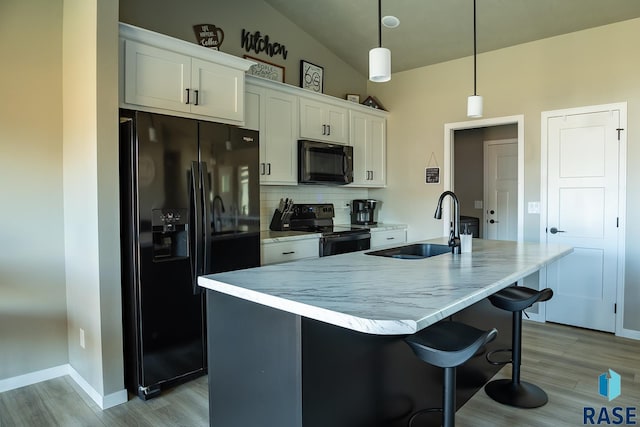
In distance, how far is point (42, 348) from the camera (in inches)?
112

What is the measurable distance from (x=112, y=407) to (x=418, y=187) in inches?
148

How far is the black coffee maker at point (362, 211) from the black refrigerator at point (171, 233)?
7.82 feet

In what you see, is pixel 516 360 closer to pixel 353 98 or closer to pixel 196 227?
pixel 196 227

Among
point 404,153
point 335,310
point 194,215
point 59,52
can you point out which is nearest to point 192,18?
point 59,52

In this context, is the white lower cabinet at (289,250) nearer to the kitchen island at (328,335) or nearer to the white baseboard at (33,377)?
the kitchen island at (328,335)

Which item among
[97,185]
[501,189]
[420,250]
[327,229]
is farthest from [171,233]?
[501,189]

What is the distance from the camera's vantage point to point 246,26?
157 inches

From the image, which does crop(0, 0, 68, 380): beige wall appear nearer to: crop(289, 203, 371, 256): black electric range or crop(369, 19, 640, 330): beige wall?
crop(289, 203, 371, 256): black electric range

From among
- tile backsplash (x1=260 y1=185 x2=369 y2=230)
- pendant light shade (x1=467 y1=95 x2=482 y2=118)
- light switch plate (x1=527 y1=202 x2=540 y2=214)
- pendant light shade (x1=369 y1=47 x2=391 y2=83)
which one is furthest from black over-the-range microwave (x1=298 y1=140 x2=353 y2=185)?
pendant light shade (x1=369 y1=47 x2=391 y2=83)

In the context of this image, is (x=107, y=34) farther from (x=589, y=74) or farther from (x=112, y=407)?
(x=589, y=74)

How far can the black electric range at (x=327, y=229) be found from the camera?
4027mm

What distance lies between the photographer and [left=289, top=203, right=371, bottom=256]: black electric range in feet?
13.2

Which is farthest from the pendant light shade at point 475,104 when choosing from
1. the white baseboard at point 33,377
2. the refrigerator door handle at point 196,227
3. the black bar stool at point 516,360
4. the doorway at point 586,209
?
the white baseboard at point 33,377

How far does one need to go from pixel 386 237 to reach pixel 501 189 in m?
2.33
